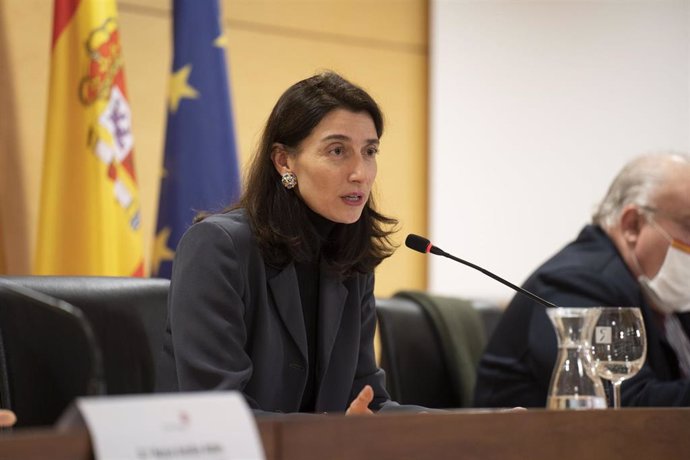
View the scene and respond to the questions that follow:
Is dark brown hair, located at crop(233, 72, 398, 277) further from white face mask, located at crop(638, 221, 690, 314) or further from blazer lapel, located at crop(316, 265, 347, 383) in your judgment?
white face mask, located at crop(638, 221, 690, 314)

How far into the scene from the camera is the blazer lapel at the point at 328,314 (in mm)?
2172

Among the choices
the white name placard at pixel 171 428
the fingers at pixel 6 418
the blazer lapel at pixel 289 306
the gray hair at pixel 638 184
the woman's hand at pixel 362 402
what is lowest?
the fingers at pixel 6 418

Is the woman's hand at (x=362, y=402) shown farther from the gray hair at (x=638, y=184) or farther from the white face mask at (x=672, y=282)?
the gray hair at (x=638, y=184)

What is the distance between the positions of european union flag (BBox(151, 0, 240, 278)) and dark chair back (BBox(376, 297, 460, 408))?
2.37 feet

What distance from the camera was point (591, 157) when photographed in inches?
181

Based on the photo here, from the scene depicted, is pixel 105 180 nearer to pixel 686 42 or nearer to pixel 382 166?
pixel 382 166

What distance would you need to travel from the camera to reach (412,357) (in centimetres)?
277

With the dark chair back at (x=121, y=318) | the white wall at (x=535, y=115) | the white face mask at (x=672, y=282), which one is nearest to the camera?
the dark chair back at (x=121, y=318)

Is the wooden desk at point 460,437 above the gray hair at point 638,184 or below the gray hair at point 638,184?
below

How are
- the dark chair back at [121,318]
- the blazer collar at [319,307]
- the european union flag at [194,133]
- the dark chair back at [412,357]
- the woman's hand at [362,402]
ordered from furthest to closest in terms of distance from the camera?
the european union flag at [194,133]
the dark chair back at [412,357]
the blazer collar at [319,307]
the dark chair back at [121,318]
the woman's hand at [362,402]

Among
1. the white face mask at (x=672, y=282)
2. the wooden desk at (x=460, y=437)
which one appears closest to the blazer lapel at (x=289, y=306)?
the wooden desk at (x=460, y=437)

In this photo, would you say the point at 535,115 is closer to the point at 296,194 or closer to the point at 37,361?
the point at 296,194

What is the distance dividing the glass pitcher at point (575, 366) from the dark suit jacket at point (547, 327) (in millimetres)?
944

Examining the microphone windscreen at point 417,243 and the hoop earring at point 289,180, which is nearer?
the microphone windscreen at point 417,243
